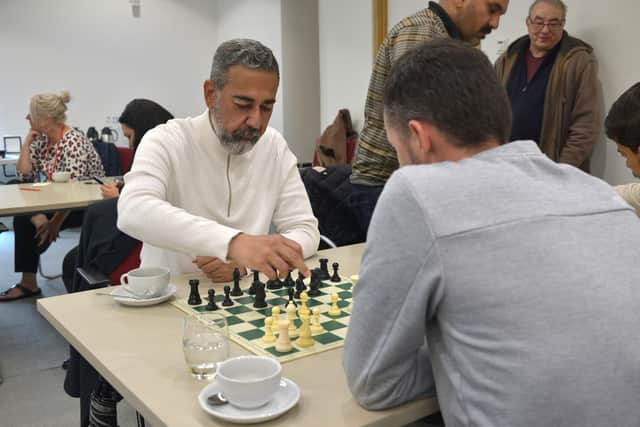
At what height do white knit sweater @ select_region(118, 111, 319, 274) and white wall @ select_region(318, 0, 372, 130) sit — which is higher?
white wall @ select_region(318, 0, 372, 130)

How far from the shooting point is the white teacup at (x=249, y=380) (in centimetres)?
105

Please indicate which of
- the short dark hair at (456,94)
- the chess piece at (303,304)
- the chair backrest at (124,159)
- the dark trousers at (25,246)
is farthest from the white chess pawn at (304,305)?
the chair backrest at (124,159)

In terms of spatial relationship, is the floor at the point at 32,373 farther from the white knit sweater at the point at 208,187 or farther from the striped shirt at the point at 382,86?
the striped shirt at the point at 382,86

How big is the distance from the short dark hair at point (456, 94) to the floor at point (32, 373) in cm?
224

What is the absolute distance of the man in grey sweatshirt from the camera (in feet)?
3.09

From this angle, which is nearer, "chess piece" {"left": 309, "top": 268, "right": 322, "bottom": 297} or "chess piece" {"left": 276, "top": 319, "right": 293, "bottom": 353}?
"chess piece" {"left": 276, "top": 319, "right": 293, "bottom": 353}

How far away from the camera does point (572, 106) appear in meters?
3.80

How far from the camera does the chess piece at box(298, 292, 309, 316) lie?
1489 mm

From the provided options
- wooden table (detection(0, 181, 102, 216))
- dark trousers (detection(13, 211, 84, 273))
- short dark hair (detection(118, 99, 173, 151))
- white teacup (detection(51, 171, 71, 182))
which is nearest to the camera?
wooden table (detection(0, 181, 102, 216))

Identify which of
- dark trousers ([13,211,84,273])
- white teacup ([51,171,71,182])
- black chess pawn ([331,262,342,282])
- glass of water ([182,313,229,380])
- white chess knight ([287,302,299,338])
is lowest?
dark trousers ([13,211,84,273])

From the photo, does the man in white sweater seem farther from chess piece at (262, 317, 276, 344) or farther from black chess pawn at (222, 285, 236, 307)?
chess piece at (262, 317, 276, 344)

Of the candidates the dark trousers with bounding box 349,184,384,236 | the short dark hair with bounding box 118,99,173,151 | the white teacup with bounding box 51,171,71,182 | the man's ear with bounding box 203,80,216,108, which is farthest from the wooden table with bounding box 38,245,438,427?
the white teacup with bounding box 51,171,71,182

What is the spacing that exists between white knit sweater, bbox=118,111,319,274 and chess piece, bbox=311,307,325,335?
62 centimetres

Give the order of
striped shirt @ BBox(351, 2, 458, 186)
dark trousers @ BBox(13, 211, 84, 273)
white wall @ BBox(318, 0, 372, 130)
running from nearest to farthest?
striped shirt @ BBox(351, 2, 458, 186)
dark trousers @ BBox(13, 211, 84, 273)
white wall @ BBox(318, 0, 372, 130)
